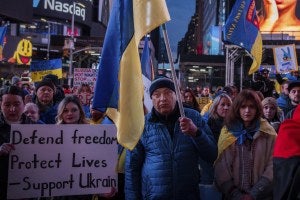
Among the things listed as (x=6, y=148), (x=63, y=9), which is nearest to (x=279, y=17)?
(x=63, y=9)

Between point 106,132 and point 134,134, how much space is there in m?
0.47

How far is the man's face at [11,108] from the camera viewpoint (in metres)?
4.34

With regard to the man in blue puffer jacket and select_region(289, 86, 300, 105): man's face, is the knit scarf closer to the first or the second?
the man in blue puffer jacket

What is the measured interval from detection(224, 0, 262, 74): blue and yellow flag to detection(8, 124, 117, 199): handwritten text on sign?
525 centimetres

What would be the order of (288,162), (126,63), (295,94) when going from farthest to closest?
(295,94)
(126,63)
(288,162)

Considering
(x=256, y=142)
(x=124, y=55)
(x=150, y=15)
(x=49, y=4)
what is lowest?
(x=256, y=142)

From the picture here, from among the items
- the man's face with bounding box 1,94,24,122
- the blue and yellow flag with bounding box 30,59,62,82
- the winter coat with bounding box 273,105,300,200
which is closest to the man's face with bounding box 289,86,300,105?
the man's face with bounding box 1,94,24,122

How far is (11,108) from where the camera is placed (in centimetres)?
436

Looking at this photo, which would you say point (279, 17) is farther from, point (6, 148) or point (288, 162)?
point (288, 162)

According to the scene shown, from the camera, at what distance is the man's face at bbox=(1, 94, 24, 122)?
4.34 meters

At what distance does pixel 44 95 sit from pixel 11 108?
2411 millimetres

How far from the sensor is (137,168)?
4164 mm

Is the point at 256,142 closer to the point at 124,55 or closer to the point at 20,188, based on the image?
the point at 124,55

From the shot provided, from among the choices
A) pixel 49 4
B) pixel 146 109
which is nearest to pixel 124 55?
pixel 146 109
